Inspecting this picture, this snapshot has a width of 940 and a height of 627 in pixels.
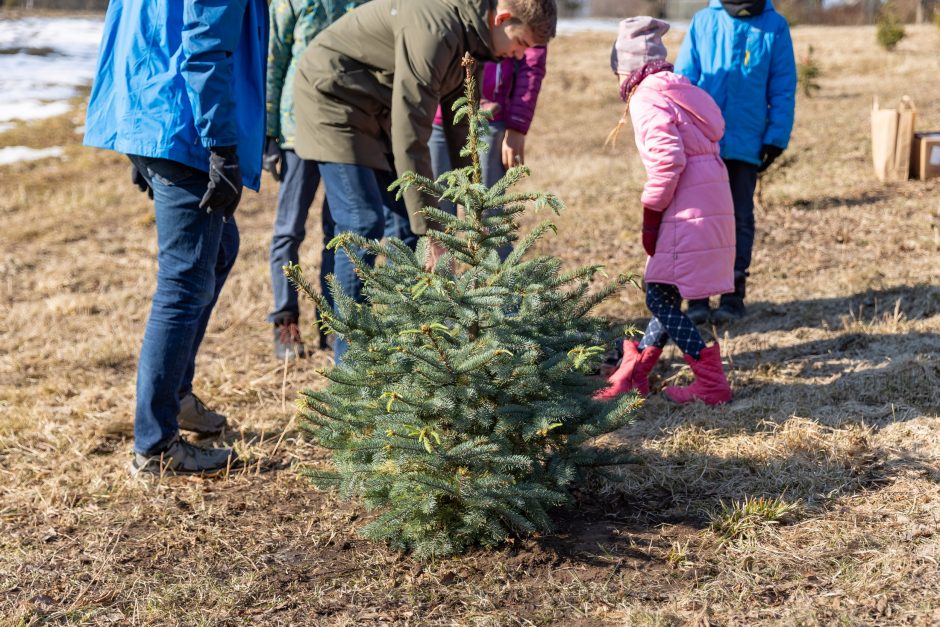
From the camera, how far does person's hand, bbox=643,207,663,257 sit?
374 centimetres

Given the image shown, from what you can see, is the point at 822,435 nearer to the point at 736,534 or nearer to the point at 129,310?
the point at 736,534

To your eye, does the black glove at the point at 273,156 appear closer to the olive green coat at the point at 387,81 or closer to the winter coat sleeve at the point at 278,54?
the winter coat sleeve at the point at 278,54

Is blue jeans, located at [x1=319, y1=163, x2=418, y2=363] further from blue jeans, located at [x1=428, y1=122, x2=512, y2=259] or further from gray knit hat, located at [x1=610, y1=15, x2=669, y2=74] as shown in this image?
gray knit hat, located at [x1=610, y1=15, x2=669, y2=74]

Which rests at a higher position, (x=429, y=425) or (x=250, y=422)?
(x=429, y=425)

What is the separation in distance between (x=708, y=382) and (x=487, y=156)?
1950 millimetres

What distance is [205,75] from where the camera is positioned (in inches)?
117

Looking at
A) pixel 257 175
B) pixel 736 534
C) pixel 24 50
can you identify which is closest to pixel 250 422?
pixel 257 175

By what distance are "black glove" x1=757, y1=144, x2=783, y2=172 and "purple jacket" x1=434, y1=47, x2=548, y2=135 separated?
128 cm

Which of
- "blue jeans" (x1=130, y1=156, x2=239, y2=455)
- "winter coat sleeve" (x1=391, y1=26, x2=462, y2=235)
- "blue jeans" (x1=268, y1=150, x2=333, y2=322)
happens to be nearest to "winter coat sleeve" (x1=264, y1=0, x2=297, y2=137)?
"blue jeans" (x1=268, y1=150, x2=333, y2=322)

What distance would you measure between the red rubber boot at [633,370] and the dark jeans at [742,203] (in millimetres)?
1270

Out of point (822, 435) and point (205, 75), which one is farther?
point (822, 435)

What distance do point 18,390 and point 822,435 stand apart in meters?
3.74

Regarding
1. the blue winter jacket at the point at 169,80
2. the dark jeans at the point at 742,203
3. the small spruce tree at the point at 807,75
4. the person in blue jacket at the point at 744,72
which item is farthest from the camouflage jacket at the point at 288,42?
the small spruce tree at the point at 807,75

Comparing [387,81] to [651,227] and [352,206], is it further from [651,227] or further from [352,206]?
[651,227]
